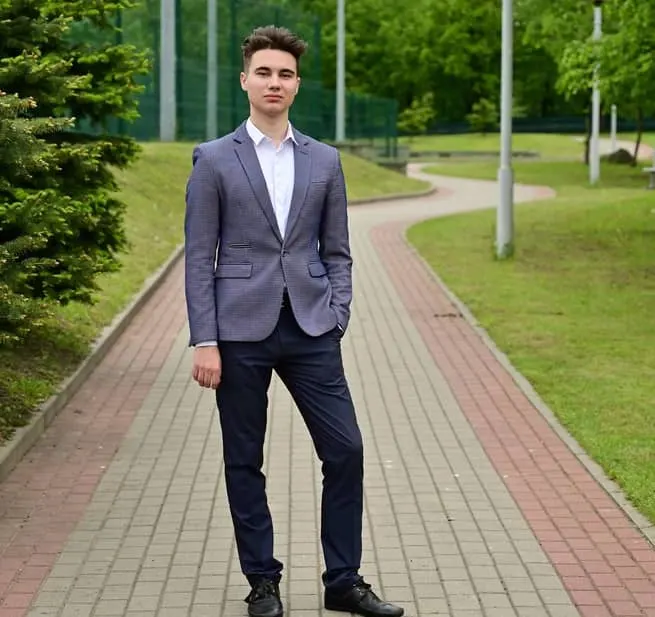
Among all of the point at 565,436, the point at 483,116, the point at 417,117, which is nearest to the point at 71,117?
the point at 565,436

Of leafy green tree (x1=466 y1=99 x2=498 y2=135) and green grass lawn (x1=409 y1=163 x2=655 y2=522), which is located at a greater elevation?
leafy green tree (x1=466 y1=99 x2=498 y2=135)

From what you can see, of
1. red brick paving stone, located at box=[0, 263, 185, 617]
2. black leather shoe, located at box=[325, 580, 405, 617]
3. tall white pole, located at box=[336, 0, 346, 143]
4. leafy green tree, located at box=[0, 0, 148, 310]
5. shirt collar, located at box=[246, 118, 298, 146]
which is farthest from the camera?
tall white pole, located at box=[336, 0, 346, 143]

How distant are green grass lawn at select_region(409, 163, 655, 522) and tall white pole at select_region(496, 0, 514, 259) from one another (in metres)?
0.31

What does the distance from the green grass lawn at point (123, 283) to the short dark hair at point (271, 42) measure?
12.1 feet

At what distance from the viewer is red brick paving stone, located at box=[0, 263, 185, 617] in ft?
20.2

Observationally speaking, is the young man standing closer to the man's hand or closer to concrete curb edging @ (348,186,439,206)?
the man's hand

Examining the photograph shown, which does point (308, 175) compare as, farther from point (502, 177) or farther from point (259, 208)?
point (502, 177)

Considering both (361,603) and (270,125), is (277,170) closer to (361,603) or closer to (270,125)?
(270,125)

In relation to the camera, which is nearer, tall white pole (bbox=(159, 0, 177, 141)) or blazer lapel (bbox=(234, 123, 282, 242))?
blazer lapel (bbox=(234, 123, 282, 242))

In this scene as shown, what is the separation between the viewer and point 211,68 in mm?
37344

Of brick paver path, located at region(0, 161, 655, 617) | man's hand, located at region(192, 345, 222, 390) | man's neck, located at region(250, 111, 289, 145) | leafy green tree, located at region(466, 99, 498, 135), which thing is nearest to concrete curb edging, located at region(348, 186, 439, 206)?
brick paver path, located at region(0, 161, 655, 617)

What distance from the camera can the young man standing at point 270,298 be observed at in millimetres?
5148

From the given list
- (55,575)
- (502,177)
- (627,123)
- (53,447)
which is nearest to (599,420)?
(53,447)

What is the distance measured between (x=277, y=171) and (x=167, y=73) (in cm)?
3025
